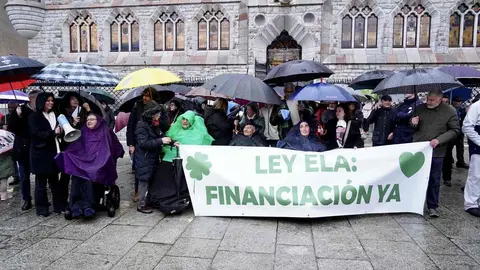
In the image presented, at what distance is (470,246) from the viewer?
13.1ft

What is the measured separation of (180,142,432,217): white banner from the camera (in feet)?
15.7

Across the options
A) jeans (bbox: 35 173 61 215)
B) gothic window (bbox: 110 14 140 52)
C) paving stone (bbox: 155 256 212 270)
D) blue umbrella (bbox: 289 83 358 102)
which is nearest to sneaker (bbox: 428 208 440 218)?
blue umbrella (bbox: 289 83 358 102)

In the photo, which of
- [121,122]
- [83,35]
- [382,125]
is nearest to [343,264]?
[382,125]

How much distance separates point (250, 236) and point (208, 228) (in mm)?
603

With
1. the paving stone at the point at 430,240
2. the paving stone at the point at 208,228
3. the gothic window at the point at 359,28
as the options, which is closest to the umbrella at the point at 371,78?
the paving stone at the point at 430,240

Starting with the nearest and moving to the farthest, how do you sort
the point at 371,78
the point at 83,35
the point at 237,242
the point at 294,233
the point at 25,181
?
the point at 237,242 → the point at 294,233 → the point at 25,181 → the point at 371,78 → the point at 83,35

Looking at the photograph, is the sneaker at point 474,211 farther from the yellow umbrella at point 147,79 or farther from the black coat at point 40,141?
the black coat at point 40,141

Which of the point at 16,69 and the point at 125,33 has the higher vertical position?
the point at 125,33

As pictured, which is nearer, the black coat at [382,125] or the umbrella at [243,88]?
the umbrella at [243,88]

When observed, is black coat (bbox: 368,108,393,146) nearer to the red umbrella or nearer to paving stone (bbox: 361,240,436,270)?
paving stone (bbox: 361,240,436,270)

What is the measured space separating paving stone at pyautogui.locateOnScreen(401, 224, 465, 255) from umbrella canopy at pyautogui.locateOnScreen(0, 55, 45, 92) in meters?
5.84

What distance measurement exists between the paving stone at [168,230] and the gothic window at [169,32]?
50.0ft

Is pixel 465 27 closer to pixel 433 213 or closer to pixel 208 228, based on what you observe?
pixel 433 213

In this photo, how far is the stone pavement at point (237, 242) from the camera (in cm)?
355
